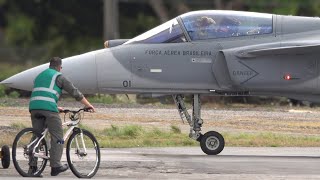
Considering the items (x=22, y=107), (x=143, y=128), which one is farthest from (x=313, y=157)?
(x=22, y=107)

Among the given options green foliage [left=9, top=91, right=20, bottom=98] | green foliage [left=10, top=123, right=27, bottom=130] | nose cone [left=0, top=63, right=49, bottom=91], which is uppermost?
green foliage [left=9, top=91, right=20, bottom=98]

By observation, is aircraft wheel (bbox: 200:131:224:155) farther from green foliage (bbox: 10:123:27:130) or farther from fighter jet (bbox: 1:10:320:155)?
green foliage (bbox: 10:123:27:130)

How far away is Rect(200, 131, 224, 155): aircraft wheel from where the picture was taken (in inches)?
819

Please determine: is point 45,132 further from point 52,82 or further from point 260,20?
point 260,20

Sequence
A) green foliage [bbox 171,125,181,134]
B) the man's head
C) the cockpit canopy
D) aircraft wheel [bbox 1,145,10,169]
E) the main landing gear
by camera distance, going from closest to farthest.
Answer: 1. the man's head
2. aircraft wheel [bbox 1,145,10,169]
3. the main landing gear
4. the cockpit canopy
5. green foliage [bbox 171,125,181,134]

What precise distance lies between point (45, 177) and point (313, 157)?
6.19 m

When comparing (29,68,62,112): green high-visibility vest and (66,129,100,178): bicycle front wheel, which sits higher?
(29,68,62,112): green high-visibility vest

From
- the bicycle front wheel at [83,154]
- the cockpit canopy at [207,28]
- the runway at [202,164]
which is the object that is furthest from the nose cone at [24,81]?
the bicycle front wheel at [83,154]

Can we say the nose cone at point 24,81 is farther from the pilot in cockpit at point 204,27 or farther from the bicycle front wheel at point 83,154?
the bicycle front wheel at point 83,154

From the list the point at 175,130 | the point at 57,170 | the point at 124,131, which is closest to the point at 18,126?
the point at 124,131

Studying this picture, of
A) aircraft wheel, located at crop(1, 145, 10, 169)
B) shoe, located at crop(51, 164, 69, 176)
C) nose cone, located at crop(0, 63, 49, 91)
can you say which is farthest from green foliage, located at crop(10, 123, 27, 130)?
shoe, located at crop(51, 164, 69, 176)

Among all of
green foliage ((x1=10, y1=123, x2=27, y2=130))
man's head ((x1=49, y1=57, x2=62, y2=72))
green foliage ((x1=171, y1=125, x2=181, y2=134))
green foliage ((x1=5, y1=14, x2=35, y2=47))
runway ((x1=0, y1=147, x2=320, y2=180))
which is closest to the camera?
man's head ((x1=49, y1=57, x2=62, y2=72))

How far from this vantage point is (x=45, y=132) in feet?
55.3

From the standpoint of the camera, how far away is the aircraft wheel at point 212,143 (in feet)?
68.3
